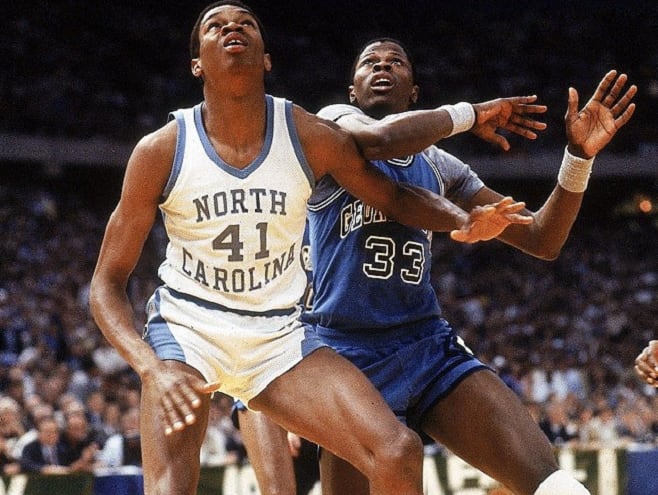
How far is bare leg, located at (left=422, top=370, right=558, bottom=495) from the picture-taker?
186 inches

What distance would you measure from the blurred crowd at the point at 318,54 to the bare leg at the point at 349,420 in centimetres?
1725

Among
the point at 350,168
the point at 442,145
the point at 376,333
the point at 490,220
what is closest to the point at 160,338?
the point at 350,168

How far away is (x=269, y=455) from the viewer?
18.8ft

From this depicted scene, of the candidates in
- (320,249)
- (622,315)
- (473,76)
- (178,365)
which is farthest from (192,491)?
(473,76)

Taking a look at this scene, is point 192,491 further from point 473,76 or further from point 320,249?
point 473,76

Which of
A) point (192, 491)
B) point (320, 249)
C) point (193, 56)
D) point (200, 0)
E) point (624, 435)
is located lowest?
point (624, 435)

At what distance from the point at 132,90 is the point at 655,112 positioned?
420 inches

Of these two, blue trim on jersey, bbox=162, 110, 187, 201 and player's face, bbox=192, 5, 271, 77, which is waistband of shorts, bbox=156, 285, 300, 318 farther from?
player's face, bbox=192, 5, 271, 77

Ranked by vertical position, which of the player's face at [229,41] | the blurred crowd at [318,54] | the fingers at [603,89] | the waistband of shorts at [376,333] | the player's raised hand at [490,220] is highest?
the blurred crowd at [318,54]

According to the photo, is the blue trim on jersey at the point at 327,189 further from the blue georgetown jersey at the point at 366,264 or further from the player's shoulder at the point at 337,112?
the player's shoulder at the point at 337,112

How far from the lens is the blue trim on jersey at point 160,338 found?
435 cm

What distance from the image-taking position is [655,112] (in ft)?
80.0

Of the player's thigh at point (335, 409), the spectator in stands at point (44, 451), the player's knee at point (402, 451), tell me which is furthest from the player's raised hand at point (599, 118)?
the spectator in stands at point (44, 451)

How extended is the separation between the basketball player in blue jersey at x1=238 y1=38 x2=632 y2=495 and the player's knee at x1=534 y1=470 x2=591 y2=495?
12 centimetres
